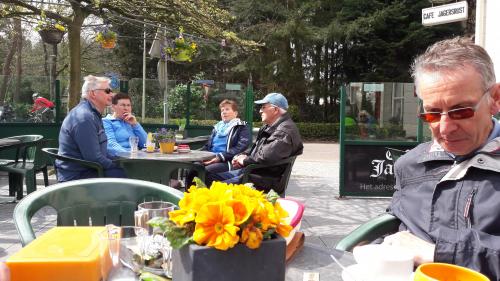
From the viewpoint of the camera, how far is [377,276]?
4.09 ft

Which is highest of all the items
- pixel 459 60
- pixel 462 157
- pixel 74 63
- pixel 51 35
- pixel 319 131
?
pixel 51 35

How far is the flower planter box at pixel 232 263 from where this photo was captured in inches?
41.3

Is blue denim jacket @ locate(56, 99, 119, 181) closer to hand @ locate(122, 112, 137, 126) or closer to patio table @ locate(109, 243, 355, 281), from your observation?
hand @ locate(122, 112, 137, 126)

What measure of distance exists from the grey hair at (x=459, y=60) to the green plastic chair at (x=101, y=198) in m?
1.25

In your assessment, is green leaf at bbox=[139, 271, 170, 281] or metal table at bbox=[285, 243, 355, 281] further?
metal table at bbox=[285, 243, 355, 281]

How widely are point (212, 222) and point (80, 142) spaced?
3.63 meters

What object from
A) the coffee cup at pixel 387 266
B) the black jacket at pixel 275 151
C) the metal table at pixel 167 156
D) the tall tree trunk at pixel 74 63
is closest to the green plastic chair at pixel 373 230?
the coffee cup at pixel 387 266

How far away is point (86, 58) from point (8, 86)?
1976 cm

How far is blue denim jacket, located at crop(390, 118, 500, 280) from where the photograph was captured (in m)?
1.53

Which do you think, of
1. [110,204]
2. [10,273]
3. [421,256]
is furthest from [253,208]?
[110,204]

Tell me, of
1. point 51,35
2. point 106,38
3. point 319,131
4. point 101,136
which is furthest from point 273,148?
point 319,131

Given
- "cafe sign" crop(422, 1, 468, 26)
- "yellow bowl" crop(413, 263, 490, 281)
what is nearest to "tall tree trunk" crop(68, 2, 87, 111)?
"cafe sign" crop(422, 1, 468, 26)

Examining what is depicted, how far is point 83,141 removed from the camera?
172 inches

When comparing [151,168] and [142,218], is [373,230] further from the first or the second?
[151,168]
